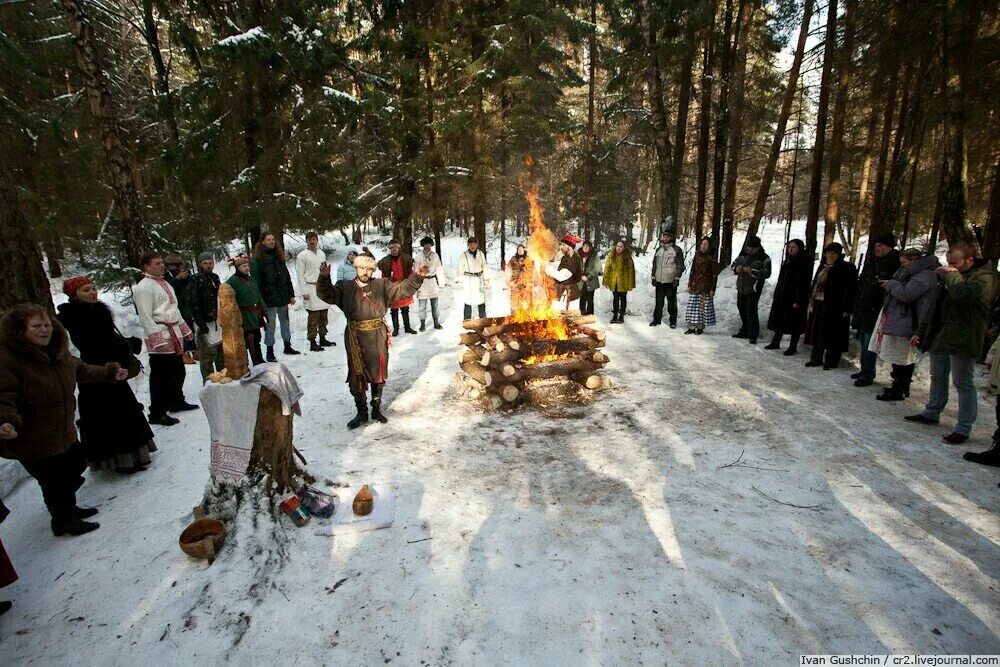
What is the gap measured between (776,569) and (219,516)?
14.0 ft

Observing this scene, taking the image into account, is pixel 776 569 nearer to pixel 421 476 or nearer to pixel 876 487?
pixel 876 487

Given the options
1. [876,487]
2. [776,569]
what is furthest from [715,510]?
[876,487]

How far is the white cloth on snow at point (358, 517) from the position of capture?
3.67 meters

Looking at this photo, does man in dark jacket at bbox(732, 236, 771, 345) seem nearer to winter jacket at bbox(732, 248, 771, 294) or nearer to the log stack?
winter jacket at bbox(732, 248, 771, 294)

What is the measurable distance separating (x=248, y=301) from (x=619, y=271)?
7907 mm

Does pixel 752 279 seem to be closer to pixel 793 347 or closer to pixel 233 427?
pixel 793 347

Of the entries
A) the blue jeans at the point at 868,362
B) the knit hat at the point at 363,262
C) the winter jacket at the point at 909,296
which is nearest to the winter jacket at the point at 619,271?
the blue jeans at the point at 868,362

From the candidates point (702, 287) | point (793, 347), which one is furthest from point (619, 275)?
point (793, 347)

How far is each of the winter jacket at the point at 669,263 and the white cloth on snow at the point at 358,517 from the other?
8118 millimetres

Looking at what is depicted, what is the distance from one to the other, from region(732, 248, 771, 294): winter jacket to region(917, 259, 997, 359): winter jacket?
3991mm

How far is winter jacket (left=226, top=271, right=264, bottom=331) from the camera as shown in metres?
7.04

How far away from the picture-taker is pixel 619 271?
10922 mm

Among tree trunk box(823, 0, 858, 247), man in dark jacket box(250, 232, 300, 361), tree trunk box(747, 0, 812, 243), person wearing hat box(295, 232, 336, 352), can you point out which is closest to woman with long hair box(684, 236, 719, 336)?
tree trunk box(823, 0, 858, 247)

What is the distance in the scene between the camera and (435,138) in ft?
51.2
